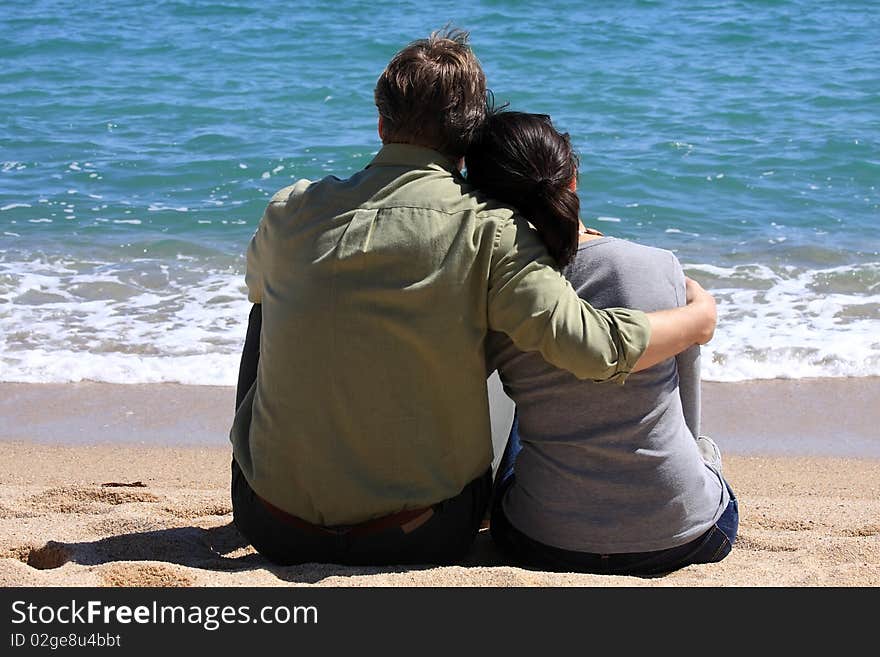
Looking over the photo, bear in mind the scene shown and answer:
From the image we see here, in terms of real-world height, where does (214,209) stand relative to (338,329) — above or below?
below

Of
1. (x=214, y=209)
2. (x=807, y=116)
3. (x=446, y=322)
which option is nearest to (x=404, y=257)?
(x=446, y=322)

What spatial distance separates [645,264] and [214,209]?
6223 mm

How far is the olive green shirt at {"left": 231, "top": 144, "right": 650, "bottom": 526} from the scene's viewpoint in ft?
7.12

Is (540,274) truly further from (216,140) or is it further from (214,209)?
(216,140)

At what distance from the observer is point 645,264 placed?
2.35 m

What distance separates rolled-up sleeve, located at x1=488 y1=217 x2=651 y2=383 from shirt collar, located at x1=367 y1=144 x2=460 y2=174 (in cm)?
21

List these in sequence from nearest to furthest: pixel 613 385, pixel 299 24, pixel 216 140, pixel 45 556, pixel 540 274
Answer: pixel 540 274 → pixel 613 385 → pixel 45 556 → pixel 216 140 → pixel 299 24

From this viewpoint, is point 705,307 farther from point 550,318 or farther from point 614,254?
point 550,318

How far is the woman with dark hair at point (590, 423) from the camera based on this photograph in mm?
2256

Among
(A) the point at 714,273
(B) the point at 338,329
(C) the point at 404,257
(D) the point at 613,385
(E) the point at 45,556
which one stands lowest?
(A) the point at 714,273

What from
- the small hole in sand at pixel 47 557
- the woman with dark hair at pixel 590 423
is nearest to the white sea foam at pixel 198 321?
the small hole in sand at pixel 47 557

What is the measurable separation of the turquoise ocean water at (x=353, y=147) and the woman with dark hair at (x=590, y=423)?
2.65 meters

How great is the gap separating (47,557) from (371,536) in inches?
35.6

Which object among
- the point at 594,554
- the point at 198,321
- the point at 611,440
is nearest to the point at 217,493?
the point at 594,554
